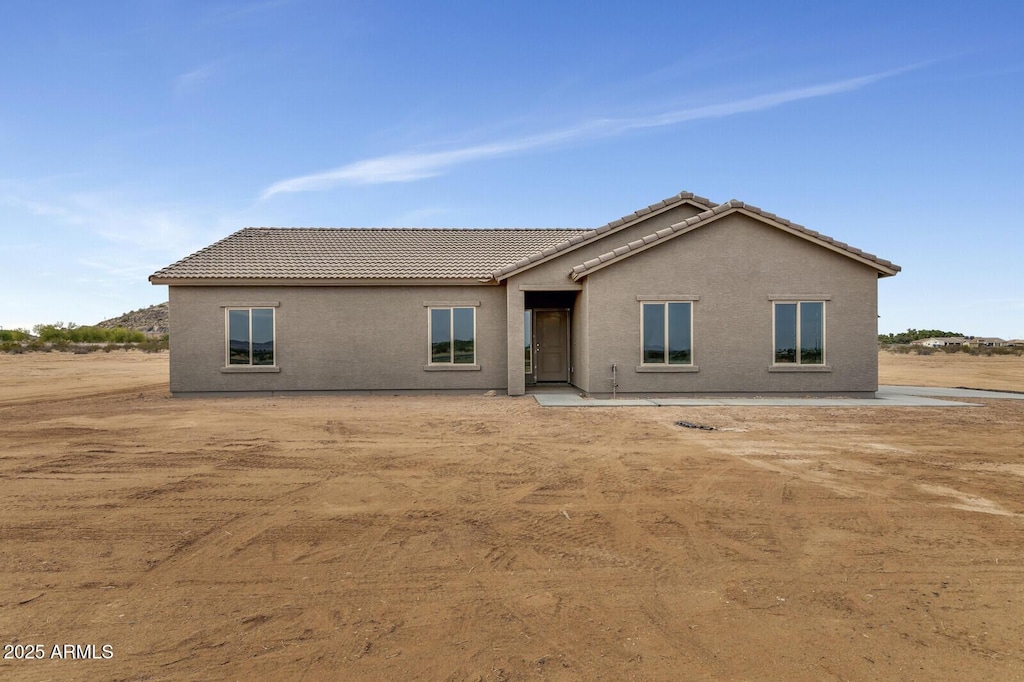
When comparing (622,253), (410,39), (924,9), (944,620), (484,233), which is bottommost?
(944,620)

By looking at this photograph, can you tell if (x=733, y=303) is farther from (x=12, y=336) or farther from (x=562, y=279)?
(x=12, y=336)

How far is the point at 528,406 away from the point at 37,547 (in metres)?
9.20

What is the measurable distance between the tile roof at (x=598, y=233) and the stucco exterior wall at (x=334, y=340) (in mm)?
1698

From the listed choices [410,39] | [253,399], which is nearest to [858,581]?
[253,399]

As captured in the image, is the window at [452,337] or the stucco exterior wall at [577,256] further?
the window at [452,337]

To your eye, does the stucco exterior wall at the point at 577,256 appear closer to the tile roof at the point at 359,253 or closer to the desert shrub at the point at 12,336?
the tile roof at the point at 359,253

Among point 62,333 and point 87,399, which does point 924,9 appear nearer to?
point 87,399

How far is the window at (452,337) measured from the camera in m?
15.2

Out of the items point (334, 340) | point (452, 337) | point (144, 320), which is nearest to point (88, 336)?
point (144, 320)

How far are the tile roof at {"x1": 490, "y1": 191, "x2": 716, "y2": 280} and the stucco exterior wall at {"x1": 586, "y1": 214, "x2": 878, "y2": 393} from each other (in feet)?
4.24

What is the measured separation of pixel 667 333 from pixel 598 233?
3308 millimetres

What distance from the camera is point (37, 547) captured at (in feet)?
13.6

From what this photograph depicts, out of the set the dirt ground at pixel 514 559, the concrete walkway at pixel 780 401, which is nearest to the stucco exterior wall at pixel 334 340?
the concrete walkway at pixel 780 401

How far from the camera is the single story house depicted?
1368cm
